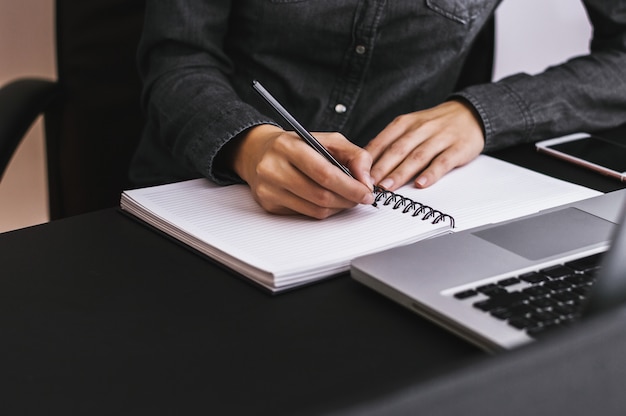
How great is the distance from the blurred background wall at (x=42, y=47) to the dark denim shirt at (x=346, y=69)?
75 centimetres

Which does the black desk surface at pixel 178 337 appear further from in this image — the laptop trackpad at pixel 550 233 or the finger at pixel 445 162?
the finger at pixel 445 162

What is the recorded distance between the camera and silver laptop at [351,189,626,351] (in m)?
0.52

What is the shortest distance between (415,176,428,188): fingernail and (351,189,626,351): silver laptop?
137 millimetres

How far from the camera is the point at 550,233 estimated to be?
0.68 meters

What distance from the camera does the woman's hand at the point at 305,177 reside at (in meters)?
0.72

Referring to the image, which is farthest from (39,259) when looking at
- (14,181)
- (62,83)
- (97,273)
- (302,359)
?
(14,181)

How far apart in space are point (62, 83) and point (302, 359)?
813 millimetres

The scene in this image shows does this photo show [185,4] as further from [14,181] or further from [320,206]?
[14,181]

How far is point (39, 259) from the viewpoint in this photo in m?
0.70

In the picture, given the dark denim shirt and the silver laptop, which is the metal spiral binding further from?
the dark denim shirt

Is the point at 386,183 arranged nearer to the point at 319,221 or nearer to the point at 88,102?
the point at 319,221

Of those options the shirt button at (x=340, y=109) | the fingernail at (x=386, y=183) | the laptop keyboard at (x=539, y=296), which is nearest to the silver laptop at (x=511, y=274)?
the laptop keyboard at (x=539, y=296)

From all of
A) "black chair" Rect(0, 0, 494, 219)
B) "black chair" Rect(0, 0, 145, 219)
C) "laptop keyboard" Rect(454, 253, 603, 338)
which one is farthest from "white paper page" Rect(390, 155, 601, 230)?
"black chair" Rect(0, 0, 145, 219)

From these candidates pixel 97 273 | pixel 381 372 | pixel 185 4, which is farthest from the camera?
pixel 185 4
